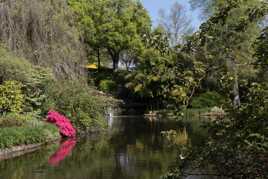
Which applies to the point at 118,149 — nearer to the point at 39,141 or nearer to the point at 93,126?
the point at 39,141

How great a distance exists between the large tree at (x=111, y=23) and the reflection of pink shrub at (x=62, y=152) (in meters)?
32.1

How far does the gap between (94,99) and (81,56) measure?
2907 mm

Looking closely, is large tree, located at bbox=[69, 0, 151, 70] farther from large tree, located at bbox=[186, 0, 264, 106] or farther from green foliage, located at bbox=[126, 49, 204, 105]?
green foliage, located at bbox=[126, 49, 204, 105]

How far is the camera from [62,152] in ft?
60.8

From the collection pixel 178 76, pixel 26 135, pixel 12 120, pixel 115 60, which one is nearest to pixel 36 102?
pixel 12 120

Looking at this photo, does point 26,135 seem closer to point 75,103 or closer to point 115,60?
point 75,103

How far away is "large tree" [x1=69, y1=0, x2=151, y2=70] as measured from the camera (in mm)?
54062

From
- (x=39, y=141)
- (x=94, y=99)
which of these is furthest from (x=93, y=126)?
(x=39, y=141)

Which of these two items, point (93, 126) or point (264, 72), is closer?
point (264, 72)

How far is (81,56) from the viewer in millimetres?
28031

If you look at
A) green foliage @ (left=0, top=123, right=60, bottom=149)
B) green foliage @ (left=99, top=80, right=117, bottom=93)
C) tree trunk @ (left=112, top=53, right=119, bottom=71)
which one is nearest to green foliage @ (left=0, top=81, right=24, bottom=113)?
green foliage @ (left=0, top=123, right=60, bottom=149)

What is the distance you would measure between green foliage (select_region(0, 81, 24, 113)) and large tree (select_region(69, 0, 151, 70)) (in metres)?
31.7

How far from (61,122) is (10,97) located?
9.25 ft

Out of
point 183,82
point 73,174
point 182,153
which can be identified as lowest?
point 73,174
